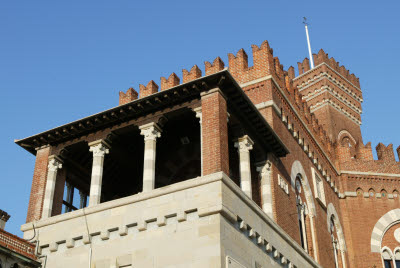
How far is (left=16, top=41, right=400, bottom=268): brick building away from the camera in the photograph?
15297 millimetres

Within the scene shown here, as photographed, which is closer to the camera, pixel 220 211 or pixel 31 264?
pixel 220 211

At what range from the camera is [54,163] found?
19.1 meters

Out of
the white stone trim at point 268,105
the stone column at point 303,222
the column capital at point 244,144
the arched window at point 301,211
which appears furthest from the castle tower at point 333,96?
the column capital at point 244,144

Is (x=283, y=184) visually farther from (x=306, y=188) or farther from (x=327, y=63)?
(x=327, y=63)

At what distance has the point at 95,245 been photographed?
53.2 feet

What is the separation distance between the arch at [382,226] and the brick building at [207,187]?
69mm

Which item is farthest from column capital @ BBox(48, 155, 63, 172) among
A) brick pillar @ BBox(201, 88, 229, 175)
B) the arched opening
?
the arched opening

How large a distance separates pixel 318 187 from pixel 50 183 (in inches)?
512

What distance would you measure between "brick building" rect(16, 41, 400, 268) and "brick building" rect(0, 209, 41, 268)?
435 mm

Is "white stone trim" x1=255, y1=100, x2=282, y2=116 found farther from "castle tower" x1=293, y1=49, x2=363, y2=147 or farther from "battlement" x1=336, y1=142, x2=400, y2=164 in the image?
"castle tower" x1=293, y1=49, x2=363, y2=147

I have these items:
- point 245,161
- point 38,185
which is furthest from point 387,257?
point 38,185

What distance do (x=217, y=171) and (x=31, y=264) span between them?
246 inches

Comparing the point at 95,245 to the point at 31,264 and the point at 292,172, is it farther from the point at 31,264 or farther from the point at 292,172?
the point at 292,172

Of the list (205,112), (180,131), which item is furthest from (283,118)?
(205,112)
